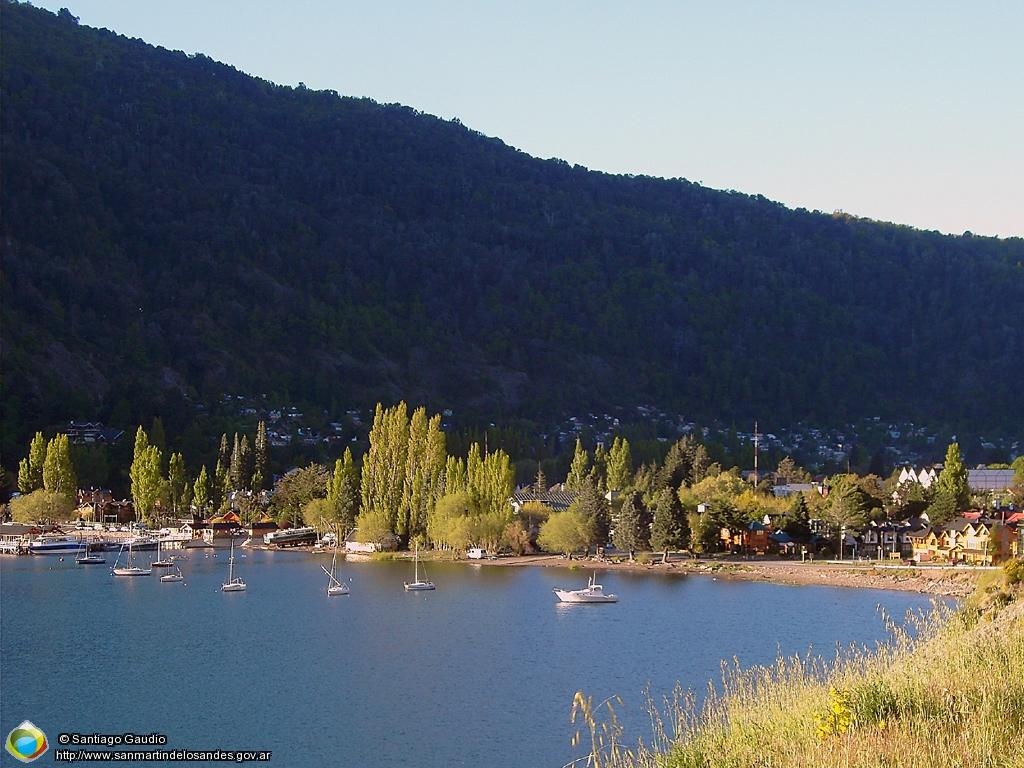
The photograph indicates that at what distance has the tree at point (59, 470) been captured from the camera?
8594 centimetres

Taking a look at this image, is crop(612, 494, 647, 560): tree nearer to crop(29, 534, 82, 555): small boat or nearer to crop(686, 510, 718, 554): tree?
crop(686, 510, 718, 554): tree

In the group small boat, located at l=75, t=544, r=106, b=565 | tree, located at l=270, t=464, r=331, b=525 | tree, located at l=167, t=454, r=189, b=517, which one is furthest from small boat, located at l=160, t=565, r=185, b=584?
tree, located at l=167, t=454, r=189, b=517

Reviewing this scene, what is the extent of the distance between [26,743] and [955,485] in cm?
5172

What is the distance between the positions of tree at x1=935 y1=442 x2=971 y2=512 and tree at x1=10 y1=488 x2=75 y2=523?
4961cm

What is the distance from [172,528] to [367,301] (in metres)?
109

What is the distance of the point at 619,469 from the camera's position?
83.0 m

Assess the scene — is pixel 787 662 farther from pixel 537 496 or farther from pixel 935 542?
pixel 537 496

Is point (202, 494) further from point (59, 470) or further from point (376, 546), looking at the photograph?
point (376, 546)

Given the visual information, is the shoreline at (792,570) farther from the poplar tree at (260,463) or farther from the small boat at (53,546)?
the poplar tree at (260,463)

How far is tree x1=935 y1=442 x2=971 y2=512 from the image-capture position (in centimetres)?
6681

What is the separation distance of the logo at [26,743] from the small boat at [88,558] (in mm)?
42533

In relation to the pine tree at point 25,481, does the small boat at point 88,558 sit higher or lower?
lower

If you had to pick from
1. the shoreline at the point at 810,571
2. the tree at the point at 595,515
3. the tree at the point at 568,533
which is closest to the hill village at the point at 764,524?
the tree at the point at 595,515

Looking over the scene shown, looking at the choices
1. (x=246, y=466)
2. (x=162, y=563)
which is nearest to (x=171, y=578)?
→ (x=162, y=563)
